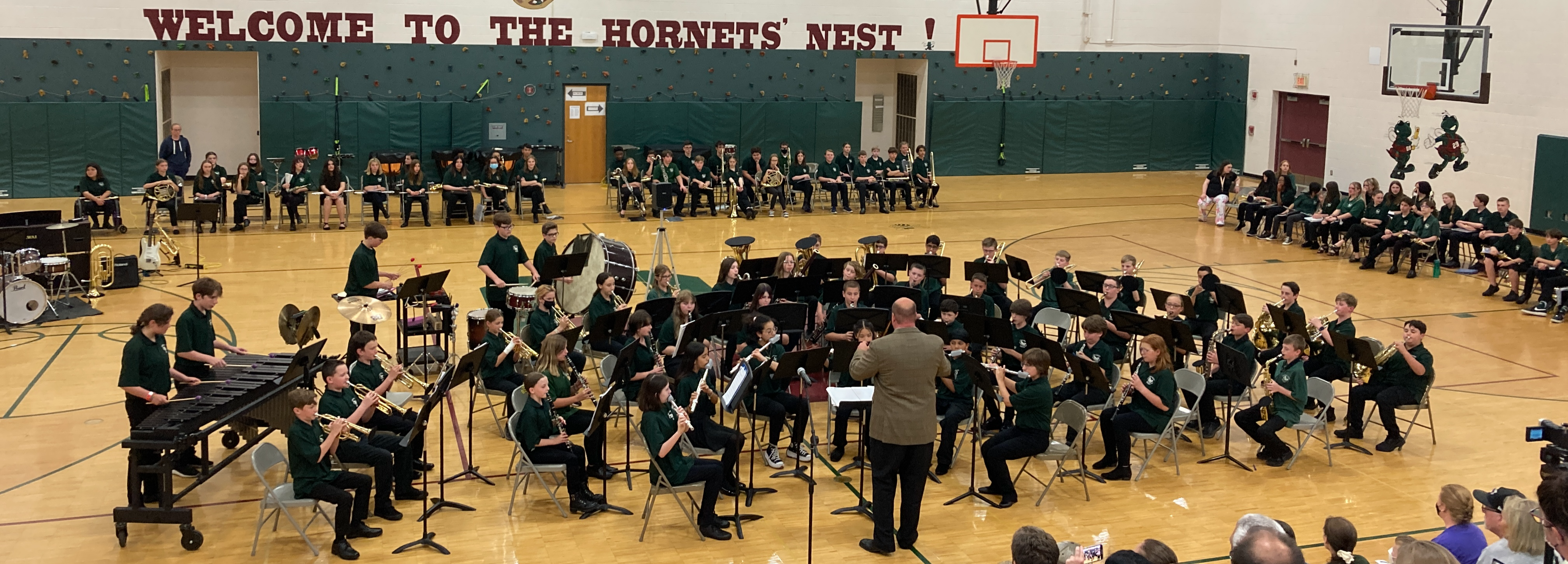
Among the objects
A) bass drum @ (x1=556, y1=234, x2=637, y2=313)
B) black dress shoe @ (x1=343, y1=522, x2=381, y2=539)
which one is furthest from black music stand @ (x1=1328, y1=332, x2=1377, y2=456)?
black dress shoe @ (x1=343, y1=522, x2=381, y2=539)

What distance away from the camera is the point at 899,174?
84.7 ft

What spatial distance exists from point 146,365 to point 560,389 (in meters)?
3.05

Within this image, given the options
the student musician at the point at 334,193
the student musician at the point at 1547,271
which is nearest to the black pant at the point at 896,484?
the student musician at the point at 1547,271

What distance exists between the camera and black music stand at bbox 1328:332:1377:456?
11383 millimetres

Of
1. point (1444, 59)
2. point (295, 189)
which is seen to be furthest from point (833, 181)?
point (1444, 59)

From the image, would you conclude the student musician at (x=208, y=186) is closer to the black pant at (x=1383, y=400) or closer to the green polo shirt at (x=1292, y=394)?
the green polo shirt at (x=1292, y=394)

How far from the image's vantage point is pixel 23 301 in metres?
15.3

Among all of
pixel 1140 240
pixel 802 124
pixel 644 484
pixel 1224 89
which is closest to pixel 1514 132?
pixel 1140 240

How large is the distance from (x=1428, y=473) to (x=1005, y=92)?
21.0 metres

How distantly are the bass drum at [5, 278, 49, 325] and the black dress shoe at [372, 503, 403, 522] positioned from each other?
26.1 ft

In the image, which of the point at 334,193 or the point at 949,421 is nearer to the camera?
the point at 949,421

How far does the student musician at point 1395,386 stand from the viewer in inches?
458

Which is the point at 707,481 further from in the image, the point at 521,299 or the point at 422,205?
the point at 422,205

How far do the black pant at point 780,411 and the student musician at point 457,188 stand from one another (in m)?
13.2
